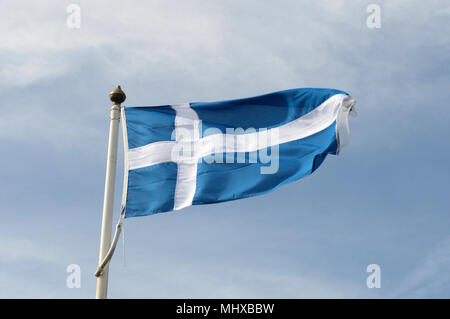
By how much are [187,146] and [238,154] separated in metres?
1.18

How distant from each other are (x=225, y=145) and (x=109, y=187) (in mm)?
3118

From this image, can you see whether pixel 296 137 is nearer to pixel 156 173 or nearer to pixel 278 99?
pixel 278 99

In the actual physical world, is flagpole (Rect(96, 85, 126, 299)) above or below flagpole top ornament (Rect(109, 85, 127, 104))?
below

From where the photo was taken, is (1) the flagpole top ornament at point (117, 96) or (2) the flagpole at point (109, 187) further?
(1) the flagpole top ornament at point (117, 96)

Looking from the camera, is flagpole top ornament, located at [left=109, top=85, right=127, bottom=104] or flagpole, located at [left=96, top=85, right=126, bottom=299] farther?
flagpole top ornament, located at [left=109, top=85, right=127, bottom=104]

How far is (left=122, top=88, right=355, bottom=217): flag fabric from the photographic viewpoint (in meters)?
14.9

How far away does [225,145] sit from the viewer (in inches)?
619

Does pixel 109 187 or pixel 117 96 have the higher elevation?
pixel 117 96

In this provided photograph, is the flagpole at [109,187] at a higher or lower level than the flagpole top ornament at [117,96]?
lower

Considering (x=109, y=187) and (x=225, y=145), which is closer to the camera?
(x=109, y=187)

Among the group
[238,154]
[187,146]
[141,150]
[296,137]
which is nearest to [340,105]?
[296,137]

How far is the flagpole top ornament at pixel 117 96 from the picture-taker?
14977 mm

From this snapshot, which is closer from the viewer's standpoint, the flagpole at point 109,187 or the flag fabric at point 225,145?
the flagpole at point 109,187

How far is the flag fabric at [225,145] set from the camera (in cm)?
1491
